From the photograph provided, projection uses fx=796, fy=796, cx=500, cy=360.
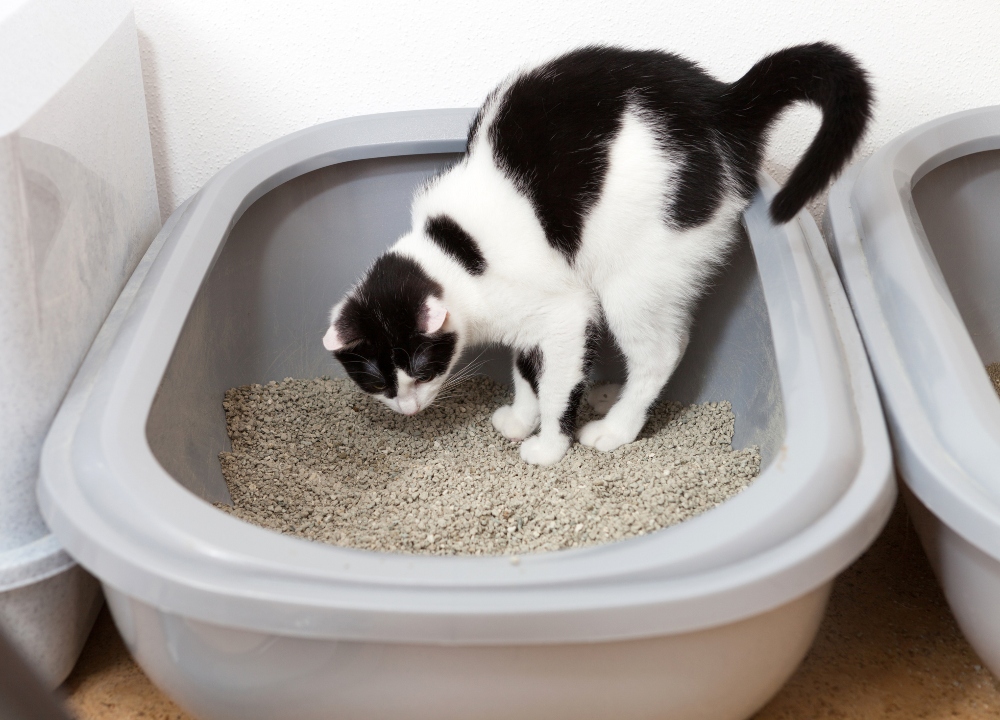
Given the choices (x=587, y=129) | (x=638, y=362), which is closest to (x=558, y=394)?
(x=638, y=362)

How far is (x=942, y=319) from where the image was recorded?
3.08 ft

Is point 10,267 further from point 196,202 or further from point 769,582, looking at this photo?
point 769,582

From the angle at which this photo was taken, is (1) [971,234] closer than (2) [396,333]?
No

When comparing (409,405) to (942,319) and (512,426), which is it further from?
(942,319)

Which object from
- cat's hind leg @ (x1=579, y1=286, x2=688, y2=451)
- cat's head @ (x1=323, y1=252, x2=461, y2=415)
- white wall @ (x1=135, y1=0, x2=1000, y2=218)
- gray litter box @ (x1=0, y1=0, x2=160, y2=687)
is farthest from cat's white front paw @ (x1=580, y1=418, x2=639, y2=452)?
gray litter box @ (x1=0, y1=0, x2=160, y2=687)

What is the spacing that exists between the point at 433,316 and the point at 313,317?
0.45 meters

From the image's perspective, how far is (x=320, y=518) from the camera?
1.08 meters

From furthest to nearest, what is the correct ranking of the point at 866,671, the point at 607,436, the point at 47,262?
the point at 607,436
the point at 866,671
the point at 47,262

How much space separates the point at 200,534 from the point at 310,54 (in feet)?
3.30

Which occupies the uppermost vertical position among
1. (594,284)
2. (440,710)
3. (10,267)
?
(10,267)

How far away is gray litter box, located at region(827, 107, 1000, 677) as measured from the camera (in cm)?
80

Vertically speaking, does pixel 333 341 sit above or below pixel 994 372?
above

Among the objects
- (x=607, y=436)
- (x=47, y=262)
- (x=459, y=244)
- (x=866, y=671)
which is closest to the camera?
(x=47, y=262)

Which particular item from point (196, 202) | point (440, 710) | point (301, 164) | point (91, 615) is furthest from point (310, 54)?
point (440, 710)
